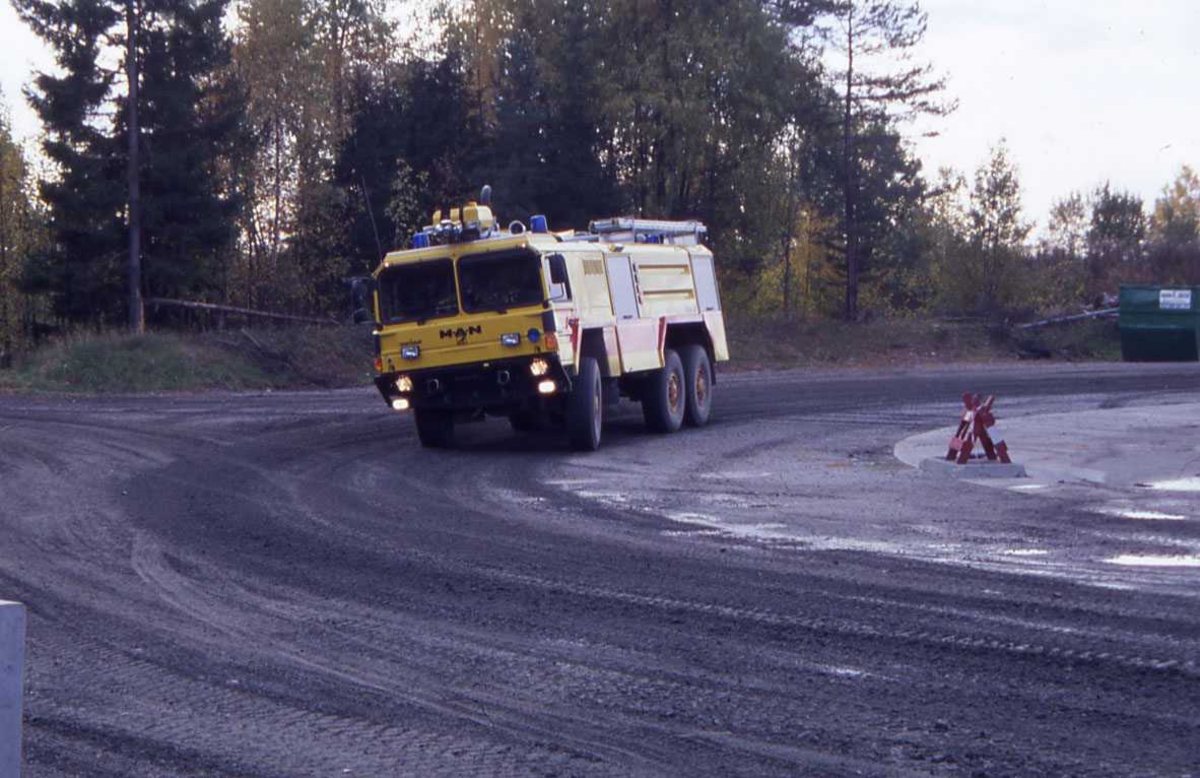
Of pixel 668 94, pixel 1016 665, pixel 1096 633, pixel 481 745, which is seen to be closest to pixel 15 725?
pixel 481 745

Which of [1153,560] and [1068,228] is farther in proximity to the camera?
[1068,228]

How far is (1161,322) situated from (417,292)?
27106 millimetres

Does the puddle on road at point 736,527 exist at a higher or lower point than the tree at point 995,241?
lower

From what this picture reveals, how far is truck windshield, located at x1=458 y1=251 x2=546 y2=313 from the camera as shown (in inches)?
675

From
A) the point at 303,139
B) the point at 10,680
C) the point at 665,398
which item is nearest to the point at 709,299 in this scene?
the point at 665,398

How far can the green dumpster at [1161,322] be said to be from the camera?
1494 inches

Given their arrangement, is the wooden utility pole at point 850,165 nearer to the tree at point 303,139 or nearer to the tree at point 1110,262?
the tree at point 1110,262

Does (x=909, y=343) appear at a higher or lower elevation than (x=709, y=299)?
lower

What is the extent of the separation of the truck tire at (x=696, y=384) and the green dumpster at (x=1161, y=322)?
2098cm

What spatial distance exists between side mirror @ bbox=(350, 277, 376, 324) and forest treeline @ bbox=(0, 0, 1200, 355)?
1866cm

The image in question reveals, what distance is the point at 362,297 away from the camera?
17.7 m

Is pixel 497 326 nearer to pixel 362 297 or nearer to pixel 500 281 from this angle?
pixel 500 281

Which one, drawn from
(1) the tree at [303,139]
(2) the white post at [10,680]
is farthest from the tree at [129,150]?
(2) the white post at [10,680]

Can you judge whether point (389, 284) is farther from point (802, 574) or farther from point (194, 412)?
point (802, 574)
